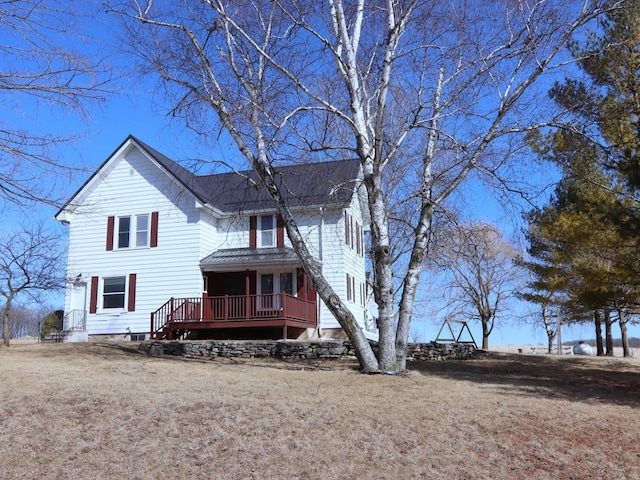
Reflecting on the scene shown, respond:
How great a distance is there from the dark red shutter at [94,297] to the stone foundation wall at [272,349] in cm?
Answer: 522

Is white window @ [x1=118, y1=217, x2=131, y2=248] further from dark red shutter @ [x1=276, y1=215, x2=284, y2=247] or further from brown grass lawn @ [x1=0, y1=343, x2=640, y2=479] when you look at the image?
brown grass lawn @ [x1=0, y1=343, x2=640, y2=479]

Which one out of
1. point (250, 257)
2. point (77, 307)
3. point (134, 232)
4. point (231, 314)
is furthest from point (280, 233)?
point (77, 307)

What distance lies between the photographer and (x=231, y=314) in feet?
67.0

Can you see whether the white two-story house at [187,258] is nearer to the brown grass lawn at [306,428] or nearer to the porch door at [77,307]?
the porch door at [77,307]

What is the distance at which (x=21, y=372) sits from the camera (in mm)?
11664

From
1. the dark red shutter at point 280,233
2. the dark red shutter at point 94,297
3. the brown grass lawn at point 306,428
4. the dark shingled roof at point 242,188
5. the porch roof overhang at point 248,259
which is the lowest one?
the brown grass lawn at point 306,428

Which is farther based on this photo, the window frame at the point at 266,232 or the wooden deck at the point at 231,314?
the window frame at the point at 266,232

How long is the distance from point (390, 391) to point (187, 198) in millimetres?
14246

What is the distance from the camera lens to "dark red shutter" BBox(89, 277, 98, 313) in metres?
22.5

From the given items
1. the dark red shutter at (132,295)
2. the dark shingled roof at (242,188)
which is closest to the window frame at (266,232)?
the dark shingled roof at (242,188)

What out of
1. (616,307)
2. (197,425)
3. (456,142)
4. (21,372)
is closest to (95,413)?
(197,425)

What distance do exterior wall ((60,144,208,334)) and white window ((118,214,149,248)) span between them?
0.24 metres

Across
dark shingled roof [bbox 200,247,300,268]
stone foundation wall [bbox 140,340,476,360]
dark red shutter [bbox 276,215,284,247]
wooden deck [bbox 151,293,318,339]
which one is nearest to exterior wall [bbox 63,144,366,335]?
dark red shutter [bbox 276,215,284,247]

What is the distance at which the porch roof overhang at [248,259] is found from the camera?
67.9ft
